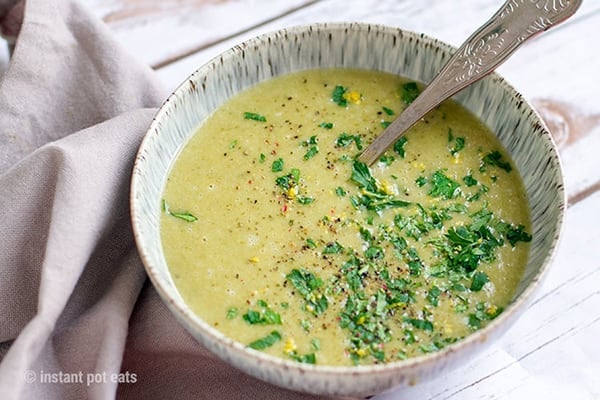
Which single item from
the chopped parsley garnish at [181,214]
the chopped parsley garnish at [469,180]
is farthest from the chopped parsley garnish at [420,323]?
the chopped parsley garnish at [181,214]

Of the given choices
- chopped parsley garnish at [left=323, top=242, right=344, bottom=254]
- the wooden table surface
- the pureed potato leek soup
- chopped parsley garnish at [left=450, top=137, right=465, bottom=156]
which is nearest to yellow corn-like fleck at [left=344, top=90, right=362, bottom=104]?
the pureed potato leek soup

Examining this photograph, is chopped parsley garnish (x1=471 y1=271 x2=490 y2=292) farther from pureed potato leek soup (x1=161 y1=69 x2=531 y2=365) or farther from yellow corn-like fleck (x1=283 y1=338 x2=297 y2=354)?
yellow corn-like fleck (x1=283 y1=338 x2=297 y2=354)

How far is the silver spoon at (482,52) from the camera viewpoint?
5.16 ft

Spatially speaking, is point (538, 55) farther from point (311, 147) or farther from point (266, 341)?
point (266, 341)

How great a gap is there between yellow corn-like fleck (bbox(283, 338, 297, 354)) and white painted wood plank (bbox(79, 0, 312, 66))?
107 centimetres

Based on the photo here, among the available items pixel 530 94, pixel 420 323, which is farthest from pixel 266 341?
pixel 530 94

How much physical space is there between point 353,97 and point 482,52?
0.31 m

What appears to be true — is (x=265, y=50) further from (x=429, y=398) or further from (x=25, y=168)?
(x=429, y=398)

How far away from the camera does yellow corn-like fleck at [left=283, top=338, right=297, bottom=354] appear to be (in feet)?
4.51

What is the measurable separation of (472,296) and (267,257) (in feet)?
1.28

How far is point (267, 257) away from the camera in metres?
1.51

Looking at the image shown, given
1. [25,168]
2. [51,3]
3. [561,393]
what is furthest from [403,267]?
[51,3]

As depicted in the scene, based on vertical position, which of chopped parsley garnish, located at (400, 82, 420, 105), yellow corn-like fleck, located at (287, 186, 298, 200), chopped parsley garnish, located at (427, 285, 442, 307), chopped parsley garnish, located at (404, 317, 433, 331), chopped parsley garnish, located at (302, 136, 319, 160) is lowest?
chopped parsley garnish, located at (404, 317, 433, 331)

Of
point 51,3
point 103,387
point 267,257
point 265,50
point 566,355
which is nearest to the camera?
point 103,387
